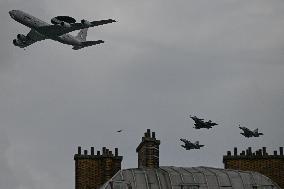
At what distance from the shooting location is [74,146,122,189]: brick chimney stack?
1314 inches

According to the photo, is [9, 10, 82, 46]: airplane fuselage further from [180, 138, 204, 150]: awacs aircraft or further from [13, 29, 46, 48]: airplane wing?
[180, 138, 204, 150]: awacs aircraft

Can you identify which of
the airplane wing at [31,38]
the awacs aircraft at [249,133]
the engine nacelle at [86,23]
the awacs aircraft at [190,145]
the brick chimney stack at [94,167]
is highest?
the airplane wing at [31,38]

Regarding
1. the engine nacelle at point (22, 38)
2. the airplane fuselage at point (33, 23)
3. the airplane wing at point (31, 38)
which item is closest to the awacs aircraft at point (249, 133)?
the airplane fuselage at point (33, 23)

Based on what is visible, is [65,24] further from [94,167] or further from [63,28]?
[94,167]

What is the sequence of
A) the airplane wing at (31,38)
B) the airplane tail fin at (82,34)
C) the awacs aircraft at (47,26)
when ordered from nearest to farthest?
the awacs aircraft at (47,26) → the airplane wing at (31,38) → the airplane tail fin at (82,34)

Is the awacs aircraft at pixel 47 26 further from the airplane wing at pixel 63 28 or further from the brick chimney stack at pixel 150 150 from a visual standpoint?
the brick chimney stack at pixel 150 150

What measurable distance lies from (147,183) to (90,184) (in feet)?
16.2

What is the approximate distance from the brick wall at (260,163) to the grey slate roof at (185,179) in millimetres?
3265

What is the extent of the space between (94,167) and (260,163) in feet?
28.5

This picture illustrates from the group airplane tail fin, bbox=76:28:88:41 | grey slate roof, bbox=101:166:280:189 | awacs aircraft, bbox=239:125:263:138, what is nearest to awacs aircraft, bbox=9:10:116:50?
airplane tail fin, bbox=76:28:88:41

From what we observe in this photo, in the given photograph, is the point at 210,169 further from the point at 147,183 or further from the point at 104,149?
the point at 104,149

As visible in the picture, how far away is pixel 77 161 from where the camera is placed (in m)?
33.3

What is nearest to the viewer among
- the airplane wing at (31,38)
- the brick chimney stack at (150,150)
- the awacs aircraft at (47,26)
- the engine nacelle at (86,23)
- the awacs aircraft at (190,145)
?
the brick chimney stack at (150,150)

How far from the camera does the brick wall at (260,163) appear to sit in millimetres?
33750
